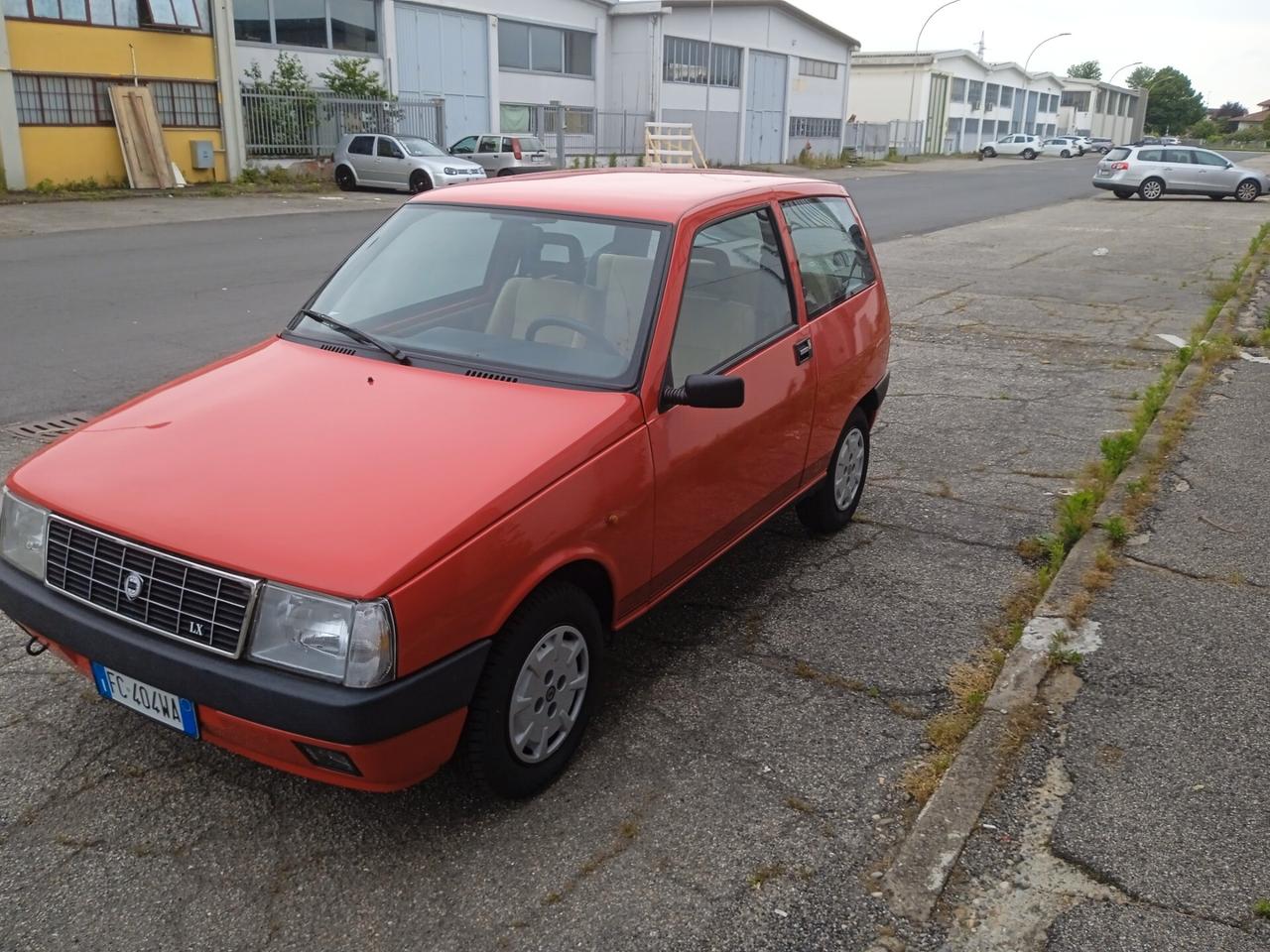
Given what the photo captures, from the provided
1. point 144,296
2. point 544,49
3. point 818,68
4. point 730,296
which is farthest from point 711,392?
point 818,68

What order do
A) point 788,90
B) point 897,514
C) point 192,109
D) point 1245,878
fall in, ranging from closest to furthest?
1. point 1245,878
2. point 897,514
3. point 192,109
4. point 788,90

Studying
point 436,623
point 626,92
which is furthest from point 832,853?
point 626,92

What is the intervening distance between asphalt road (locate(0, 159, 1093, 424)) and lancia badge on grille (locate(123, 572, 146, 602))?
4722 mm

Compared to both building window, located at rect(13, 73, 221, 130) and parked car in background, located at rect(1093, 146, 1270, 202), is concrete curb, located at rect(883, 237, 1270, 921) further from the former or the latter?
parked car in background, located at rect(1093, 146, 1270, 202)

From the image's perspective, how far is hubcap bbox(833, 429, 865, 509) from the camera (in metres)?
5.34

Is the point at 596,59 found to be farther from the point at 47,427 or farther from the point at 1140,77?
the point at 1140,77

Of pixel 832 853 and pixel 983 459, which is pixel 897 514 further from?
pixel 832 853

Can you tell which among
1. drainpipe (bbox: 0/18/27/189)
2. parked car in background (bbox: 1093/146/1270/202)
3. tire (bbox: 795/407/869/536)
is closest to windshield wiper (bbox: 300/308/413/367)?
tire (bbox: 795/407/869/536)

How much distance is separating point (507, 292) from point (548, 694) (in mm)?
1496

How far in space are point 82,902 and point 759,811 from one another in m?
1.82

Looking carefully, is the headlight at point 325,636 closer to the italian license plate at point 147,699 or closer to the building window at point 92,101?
the italian license plate at point 147,699

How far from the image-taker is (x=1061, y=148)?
78.5 metres

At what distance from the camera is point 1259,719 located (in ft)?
12.3

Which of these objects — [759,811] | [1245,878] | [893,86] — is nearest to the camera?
[1245,878]
